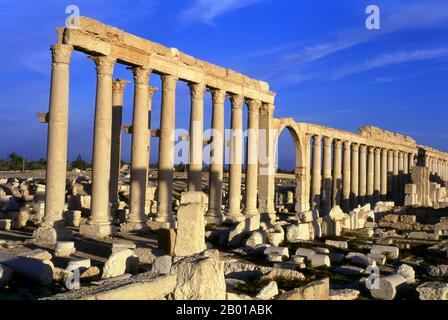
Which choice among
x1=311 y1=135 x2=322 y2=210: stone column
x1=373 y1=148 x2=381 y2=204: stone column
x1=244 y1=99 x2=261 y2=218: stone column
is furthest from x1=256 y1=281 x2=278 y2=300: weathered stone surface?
x1=373 y1=148 x2=381 y2=204: stone column

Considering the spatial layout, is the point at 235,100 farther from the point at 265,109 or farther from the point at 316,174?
the point at 316,174

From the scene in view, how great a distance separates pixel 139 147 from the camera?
22391 millimetres

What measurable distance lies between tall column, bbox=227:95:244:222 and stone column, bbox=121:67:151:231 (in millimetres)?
7131

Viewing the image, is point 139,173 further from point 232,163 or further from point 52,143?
point 232,163

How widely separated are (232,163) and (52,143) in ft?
39.1

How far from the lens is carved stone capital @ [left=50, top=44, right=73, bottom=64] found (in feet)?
60.6

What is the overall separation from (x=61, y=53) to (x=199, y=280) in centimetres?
1261

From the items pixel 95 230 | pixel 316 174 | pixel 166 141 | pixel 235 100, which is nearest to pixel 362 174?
pixel 316 174

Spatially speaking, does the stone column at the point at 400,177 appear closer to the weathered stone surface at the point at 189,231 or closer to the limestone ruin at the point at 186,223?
the limestone ruin at the point at 186,223

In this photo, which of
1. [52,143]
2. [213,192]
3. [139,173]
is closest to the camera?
[52,143]

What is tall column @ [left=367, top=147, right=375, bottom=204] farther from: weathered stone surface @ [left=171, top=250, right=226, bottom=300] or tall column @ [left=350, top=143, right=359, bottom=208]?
weathered stone surface @ [left=171, top=250, right=226, bottom=300]

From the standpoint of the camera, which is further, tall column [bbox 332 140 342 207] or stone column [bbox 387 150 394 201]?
stone column [bbox 387 150 394 201]

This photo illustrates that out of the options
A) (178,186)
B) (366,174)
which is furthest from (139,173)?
(366,174)

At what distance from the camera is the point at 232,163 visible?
94.0 feet
